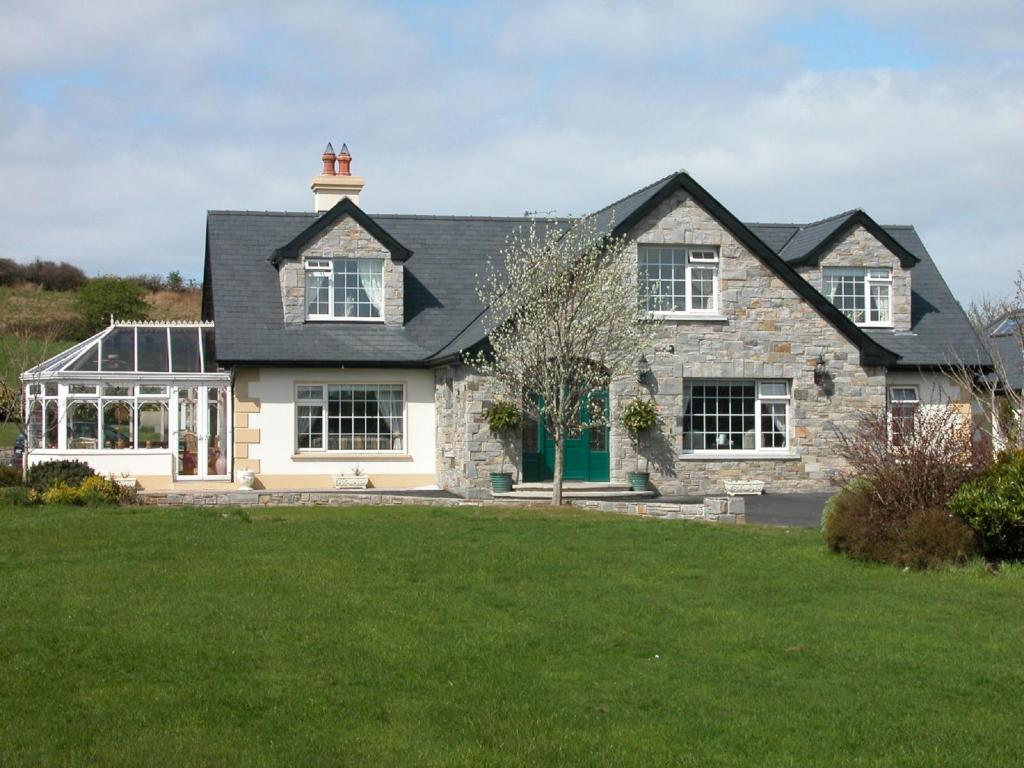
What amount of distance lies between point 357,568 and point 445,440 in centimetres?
1292

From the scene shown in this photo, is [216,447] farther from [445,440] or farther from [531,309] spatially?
[531,309]

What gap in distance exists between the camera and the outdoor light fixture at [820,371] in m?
27.3

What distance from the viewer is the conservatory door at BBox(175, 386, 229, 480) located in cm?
2770

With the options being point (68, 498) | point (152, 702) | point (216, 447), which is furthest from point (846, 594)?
point (216, 447)

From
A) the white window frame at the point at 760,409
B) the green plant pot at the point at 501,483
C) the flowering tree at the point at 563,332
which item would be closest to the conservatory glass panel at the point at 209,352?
the flowering tree at the point at 563,332

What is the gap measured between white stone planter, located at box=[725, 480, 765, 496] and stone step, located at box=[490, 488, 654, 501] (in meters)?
1.84

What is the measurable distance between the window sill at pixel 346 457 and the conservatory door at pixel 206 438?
5.86ft

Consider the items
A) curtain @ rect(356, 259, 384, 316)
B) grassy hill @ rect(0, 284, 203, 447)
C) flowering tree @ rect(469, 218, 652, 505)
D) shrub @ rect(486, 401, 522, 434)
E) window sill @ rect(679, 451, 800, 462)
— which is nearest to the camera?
flowering tree @ rect(469, 218, 652, 505)

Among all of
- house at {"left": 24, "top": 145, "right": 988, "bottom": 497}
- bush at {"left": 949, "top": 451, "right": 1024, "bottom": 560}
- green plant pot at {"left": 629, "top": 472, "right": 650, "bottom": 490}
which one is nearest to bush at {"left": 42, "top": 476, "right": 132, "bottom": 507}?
house at {"left": 24, "top": 145, "right": 988, "bottom": 497}

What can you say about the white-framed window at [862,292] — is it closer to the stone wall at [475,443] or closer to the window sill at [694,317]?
the window sill at [694,317]

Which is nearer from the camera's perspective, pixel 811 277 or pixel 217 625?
pixel 217 625

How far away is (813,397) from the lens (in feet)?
89.9

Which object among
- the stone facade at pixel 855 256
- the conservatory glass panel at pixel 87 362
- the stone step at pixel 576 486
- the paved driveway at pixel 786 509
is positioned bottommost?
the paved driveway at pixel 786 509

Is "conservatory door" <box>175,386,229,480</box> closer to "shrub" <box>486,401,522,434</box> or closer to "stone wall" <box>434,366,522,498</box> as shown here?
"stone wall" <box>434,366,522,498</box>
